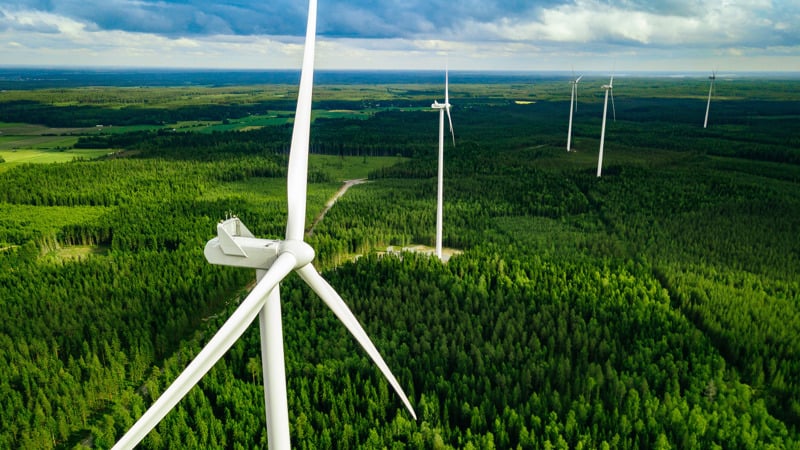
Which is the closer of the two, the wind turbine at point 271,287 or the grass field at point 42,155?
the wind turbine at point 271,287

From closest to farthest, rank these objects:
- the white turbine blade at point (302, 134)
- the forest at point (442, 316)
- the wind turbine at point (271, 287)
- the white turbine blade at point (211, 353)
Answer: the white turbine blade at point (211, 353), the wind turbine at point (271, 287), the white turbine blade at point (302, 134), the forest at point (442, 316)

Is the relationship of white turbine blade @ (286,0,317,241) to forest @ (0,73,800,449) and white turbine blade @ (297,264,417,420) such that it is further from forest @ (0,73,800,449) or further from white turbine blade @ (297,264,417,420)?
forest @ (0,73,800,449)

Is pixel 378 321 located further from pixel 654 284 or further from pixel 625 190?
pixel 625 190

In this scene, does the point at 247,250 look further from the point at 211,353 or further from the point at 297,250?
the point at 211,353

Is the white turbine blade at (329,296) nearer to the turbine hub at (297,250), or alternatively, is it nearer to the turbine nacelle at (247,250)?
the turbine hub at (297,250)

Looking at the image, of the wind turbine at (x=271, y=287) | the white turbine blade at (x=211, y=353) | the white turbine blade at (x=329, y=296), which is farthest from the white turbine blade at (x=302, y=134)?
the white turbine blade at (x=211, y=353)

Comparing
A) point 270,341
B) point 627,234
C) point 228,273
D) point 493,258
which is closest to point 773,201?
point 627,234
